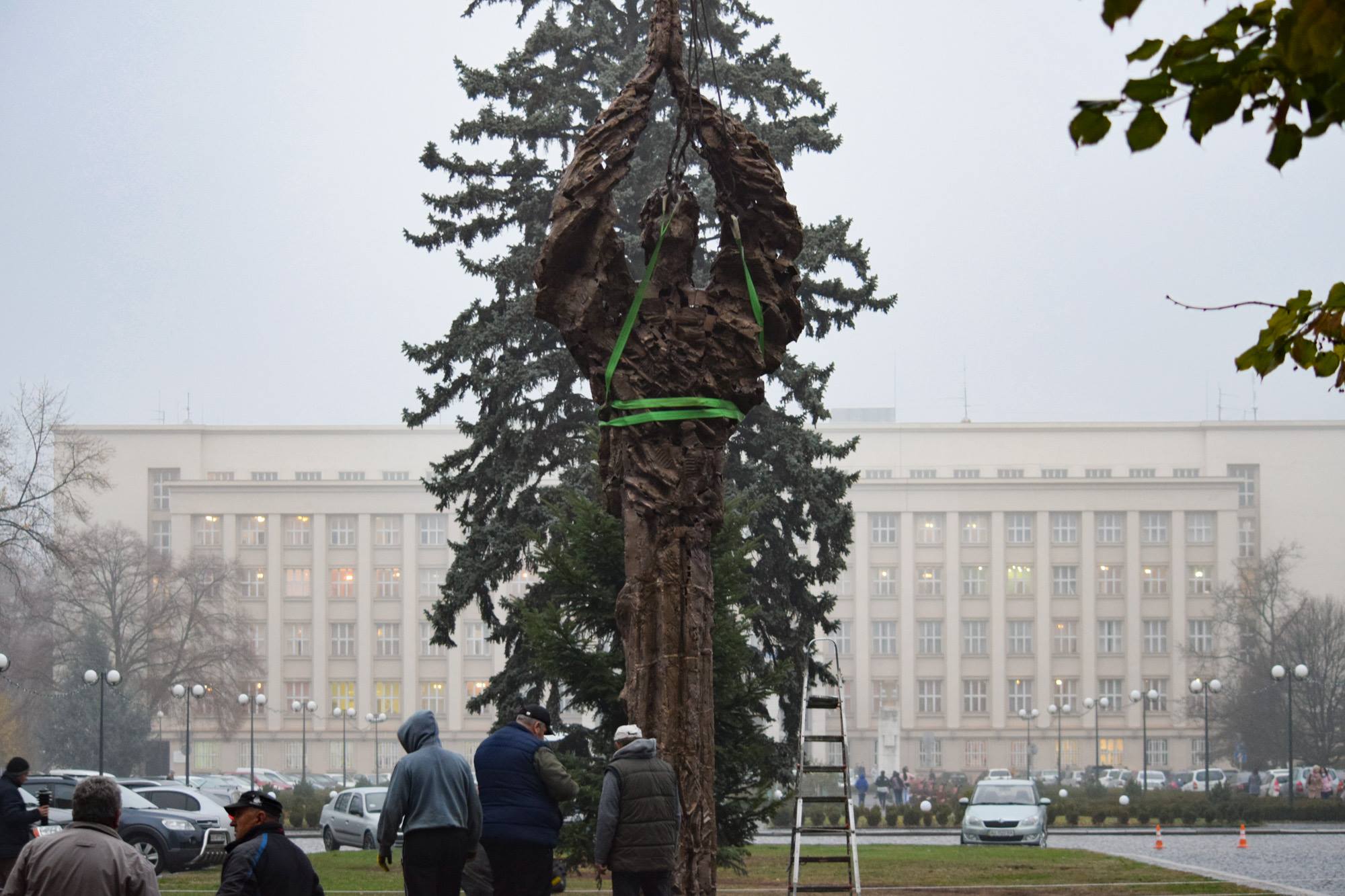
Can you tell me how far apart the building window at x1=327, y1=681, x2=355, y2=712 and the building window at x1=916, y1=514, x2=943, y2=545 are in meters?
35.1

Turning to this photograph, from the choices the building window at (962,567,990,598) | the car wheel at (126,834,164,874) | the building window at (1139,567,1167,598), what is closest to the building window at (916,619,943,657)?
the building window at (962,567,990,598)

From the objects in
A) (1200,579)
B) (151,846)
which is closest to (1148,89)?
(151,846)

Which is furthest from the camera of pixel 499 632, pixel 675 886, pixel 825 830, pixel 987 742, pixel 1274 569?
pixel 987 742

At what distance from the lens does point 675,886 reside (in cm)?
939

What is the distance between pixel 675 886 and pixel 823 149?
23.8 meters

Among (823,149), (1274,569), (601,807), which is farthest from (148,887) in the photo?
(1274,569)

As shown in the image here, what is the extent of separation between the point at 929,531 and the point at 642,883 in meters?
98.5

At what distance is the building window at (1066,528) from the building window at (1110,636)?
16.7ft

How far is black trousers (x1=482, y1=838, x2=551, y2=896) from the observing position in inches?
386

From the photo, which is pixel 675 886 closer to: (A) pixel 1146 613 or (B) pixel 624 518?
(B) pixel 624 518

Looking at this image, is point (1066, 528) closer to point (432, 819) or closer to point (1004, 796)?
point (1004, 796)

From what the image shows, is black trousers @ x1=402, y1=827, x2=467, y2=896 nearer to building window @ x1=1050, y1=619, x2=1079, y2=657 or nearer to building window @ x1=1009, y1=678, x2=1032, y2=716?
building window @ x1=1009, y1=678, x2=1032, y2=716

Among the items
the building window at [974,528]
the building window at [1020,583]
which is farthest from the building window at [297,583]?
the building window at [1020,583]

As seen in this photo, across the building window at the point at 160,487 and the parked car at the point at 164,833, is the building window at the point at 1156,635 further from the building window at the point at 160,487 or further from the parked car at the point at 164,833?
the parked car at the point at 164,833
